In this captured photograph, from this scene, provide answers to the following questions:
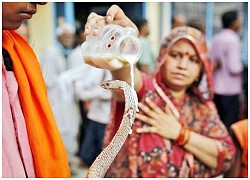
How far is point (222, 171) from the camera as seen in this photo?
158 cm

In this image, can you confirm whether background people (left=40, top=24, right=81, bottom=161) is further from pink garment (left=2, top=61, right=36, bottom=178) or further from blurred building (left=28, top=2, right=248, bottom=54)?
pink garment (left=2, top=61, right=36, bottom=178)

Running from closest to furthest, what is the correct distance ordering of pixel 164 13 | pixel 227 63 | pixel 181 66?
pixel 181 66 → pixel 227 63 → pixel 164 13

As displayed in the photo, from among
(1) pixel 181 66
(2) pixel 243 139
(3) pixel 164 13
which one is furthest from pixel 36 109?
(3) pixel 164 13

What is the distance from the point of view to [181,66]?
1.60m

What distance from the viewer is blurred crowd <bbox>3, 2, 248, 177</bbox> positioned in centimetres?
271

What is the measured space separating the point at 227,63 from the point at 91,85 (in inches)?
46.0

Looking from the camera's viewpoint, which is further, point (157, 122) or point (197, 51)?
point (197, 51)

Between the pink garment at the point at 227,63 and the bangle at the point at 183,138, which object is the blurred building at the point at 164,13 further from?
the bangle at the point at 183,138

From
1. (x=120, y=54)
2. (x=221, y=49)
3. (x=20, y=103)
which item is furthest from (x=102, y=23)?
(x=221, y=49)

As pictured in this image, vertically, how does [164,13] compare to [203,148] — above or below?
above

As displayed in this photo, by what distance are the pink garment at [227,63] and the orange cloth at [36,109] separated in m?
2.65

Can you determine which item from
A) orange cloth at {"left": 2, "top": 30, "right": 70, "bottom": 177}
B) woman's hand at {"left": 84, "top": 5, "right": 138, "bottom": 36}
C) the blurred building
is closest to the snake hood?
woman's hand at {"left": 84, "top": 5, "right": 138, "bottom": 36}

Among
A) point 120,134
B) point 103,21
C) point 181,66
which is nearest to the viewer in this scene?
point 120,134

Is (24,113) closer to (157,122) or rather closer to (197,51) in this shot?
(157,122)
